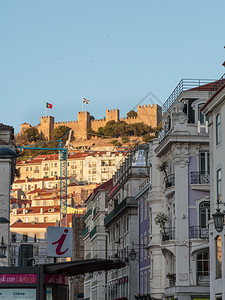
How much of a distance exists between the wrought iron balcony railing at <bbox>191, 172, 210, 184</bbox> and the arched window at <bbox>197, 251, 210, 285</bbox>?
14.3 feet

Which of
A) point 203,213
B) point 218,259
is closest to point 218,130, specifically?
point 218,259

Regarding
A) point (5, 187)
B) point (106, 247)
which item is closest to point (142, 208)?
point (5, 187)

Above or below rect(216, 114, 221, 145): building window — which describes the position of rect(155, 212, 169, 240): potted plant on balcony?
below

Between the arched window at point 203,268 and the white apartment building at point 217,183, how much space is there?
9.91 metres

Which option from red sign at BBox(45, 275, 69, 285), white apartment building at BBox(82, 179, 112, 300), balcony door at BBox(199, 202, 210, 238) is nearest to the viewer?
red sign at BBox(45, 275, 69, 285)

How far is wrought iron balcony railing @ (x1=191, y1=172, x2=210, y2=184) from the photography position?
158 ft

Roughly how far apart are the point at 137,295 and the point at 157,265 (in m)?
11.1

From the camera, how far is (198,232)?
4784 centimetres

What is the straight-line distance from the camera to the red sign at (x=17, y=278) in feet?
78.0

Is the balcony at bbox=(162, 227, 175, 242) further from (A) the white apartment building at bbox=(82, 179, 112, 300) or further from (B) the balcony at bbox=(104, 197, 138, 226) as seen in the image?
(A) the white apartment building at bbox=(82, 179, 112, 300)

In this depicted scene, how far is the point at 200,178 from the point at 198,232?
333cm

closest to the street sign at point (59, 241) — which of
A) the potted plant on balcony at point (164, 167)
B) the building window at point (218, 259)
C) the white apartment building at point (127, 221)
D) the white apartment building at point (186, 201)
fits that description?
the building window at point (218, 259)

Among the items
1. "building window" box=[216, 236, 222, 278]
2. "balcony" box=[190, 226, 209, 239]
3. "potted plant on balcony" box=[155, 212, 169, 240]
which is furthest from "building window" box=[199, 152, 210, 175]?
"building window" box=[216, 236, 222, 278]

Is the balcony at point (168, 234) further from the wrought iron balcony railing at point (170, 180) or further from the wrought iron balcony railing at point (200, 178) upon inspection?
the wrought iron balcony railing at point (200, 178)
